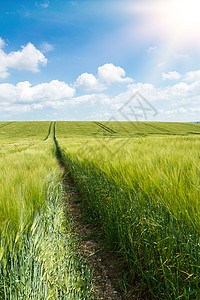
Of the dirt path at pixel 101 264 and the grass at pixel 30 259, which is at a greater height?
the grass at pixel 30 259

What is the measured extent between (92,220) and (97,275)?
1108mm

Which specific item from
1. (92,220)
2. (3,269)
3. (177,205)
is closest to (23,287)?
(3,269)

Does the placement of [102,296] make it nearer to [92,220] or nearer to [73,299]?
[73,299]

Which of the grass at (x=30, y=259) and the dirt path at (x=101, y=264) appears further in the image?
the dirt path at (x=101, y=264)

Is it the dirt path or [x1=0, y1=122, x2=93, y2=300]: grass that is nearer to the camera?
[x1=0, y1=122, x2=93, y2=300]: grass

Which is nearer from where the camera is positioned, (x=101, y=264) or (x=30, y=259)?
(x=30, y=259)

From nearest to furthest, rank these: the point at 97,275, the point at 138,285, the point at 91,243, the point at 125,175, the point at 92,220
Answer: the point at 138,285 < the point at 97,275 < the point at 125,175 < the point at 91,243 < the point at 92,220

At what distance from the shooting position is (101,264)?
172 cm

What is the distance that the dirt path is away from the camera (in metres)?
1.36

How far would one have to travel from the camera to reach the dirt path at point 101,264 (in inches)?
53.4

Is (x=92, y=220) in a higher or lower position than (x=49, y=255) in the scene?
lower

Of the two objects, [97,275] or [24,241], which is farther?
[97,275]

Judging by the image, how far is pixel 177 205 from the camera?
113 centimetres

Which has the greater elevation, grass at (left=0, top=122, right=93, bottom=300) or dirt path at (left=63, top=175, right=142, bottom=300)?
grass at (left=0, top=122, right=93, bottom=300)
